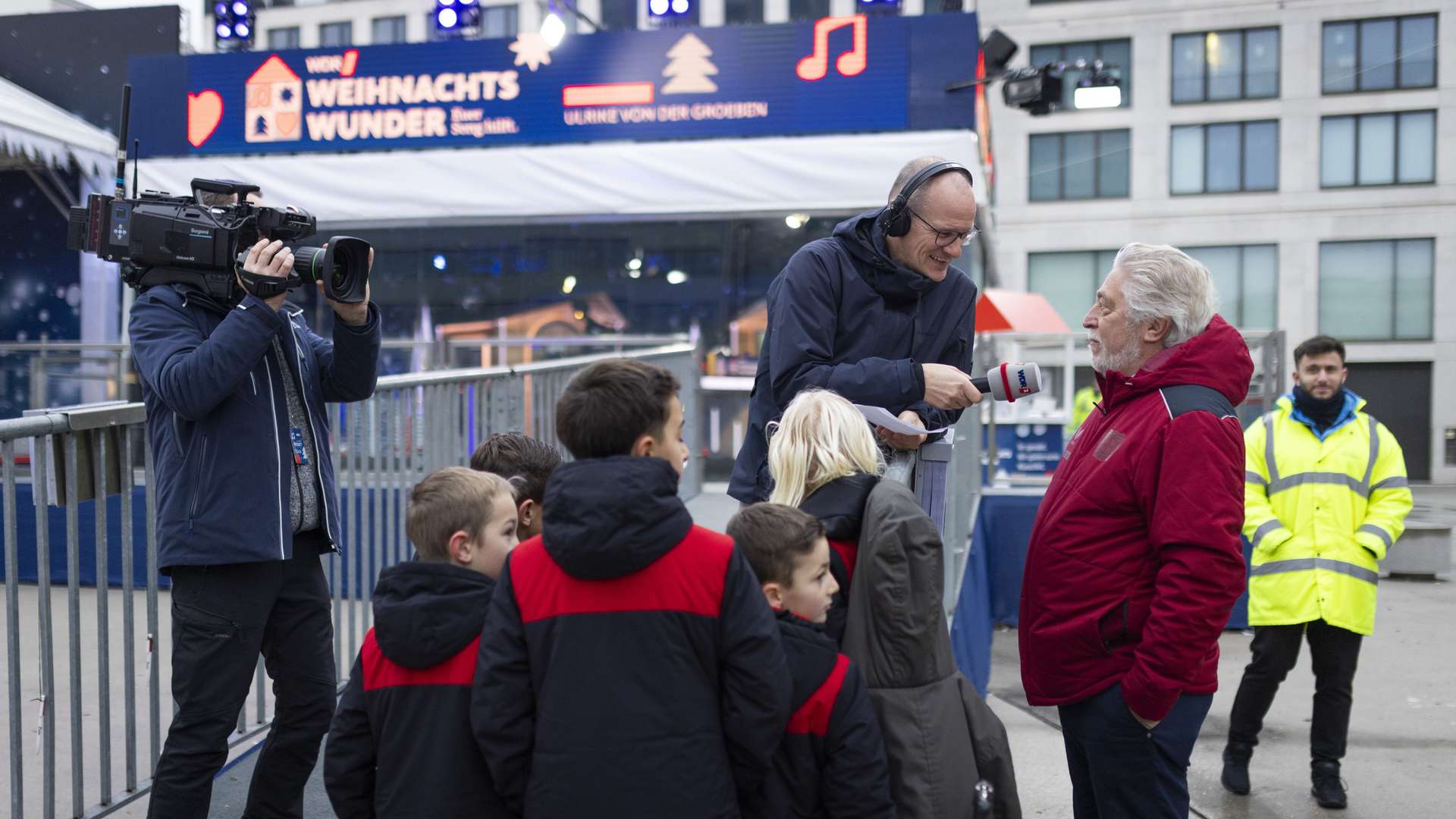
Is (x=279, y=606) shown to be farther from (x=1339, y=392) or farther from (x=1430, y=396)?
(x=1430, y=396)

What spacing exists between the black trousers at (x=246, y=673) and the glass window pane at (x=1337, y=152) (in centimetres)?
3412

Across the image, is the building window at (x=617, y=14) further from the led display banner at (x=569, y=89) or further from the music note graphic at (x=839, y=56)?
the music note graphic at (x=839, y=56)

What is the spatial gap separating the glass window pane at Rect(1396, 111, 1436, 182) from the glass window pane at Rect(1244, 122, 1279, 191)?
9.90ft

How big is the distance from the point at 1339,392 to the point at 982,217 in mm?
6007

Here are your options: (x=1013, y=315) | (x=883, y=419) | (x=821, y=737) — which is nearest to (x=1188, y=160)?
(x=1013, y=315)

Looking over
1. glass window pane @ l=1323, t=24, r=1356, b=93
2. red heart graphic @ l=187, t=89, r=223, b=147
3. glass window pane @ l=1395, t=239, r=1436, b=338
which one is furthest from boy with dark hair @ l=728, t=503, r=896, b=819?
glass window pane @ l=1323, t=24, r=1356, b=93

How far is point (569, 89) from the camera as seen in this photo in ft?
33.4

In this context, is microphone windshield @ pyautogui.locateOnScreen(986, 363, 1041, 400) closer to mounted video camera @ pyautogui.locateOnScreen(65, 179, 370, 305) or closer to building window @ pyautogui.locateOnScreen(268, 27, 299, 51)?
mounted video camera @ pyautogui.locateOnScreen(65, 179, 370, 305)

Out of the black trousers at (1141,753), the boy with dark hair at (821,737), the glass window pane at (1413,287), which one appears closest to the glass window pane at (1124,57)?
the glass window pane at (1413,287)

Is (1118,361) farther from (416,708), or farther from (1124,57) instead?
(1124,57)

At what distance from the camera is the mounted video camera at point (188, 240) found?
3.04 metres

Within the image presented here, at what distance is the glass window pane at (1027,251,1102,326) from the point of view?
3388cm

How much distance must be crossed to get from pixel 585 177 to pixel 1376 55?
97.6 feet

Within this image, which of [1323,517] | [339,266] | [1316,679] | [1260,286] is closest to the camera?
[339,266]
